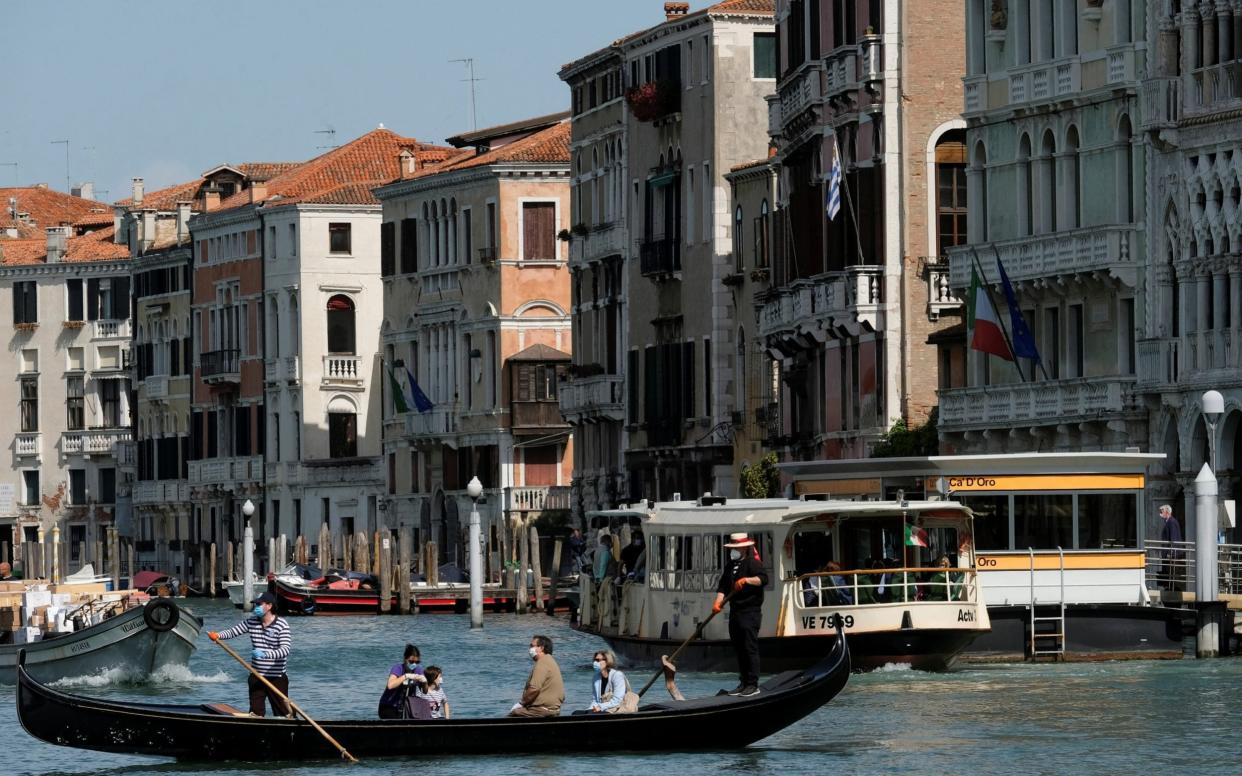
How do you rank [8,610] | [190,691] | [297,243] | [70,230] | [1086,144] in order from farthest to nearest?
[70,230]
[297,243]
[1086,144]
[8,610]
[190,691]

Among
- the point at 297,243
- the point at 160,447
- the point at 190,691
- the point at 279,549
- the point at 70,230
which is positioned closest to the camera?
the point at 190,691

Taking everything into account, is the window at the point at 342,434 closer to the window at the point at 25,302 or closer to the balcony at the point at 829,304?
the window at the point at 25,302

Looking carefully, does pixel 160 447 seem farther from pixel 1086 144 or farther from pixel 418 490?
pixel 1086 144

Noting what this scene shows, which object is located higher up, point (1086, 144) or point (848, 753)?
point (1086, 144)

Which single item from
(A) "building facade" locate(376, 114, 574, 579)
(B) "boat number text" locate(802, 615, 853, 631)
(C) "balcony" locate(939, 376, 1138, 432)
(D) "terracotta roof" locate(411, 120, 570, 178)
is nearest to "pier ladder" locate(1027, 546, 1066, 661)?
(B) "boat number text" locate(802, 615, 853, 631)

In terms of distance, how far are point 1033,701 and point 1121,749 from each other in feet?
13.4

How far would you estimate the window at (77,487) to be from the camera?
336 feet

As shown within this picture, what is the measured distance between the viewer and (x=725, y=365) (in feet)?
212

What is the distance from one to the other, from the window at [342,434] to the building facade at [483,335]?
13.5ft

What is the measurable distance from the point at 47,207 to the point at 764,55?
5245cm

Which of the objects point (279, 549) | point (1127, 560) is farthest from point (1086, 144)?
point (279, 549)

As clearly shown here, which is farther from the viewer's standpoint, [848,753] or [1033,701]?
[1033,701]

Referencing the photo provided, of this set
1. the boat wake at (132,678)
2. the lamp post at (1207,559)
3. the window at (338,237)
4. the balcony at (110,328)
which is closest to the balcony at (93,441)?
the balcony at (110,328)

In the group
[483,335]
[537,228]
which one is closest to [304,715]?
[483,335]
